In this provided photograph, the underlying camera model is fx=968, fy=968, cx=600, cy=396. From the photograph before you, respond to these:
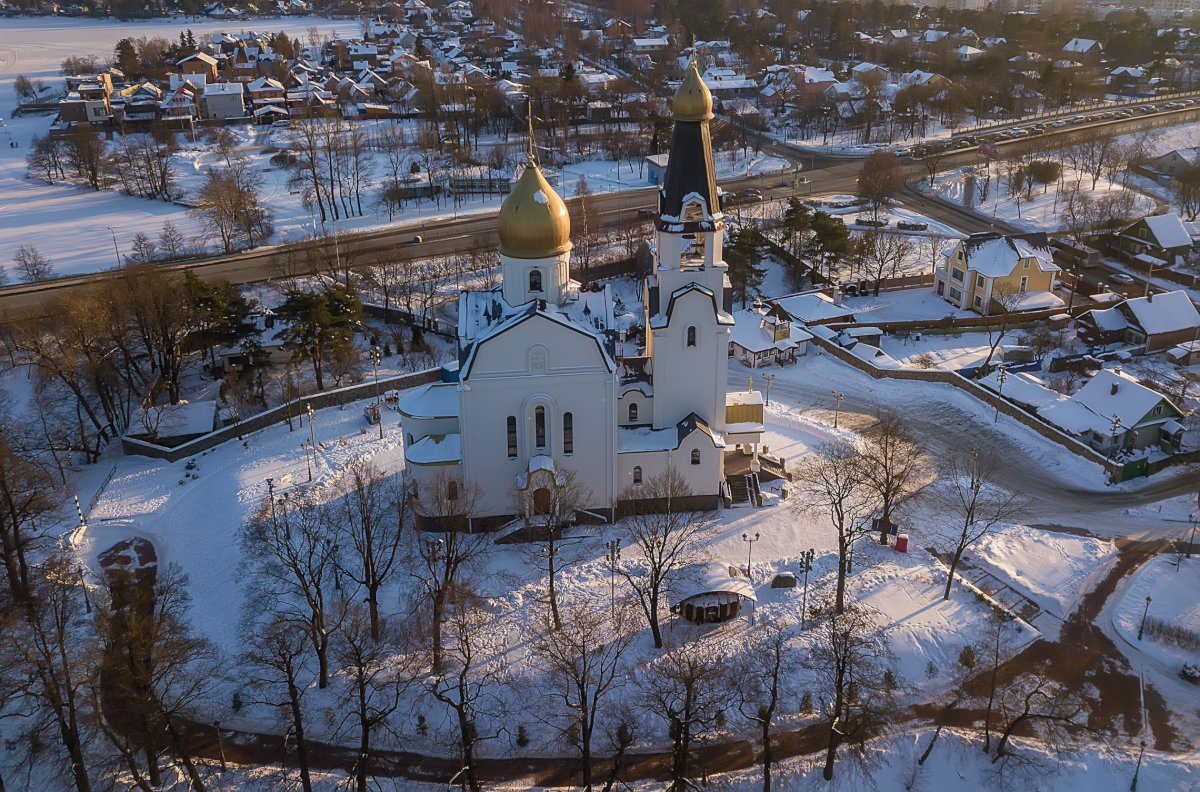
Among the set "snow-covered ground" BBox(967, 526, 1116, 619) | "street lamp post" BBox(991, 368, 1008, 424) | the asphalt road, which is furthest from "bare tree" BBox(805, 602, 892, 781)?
the asphalt road

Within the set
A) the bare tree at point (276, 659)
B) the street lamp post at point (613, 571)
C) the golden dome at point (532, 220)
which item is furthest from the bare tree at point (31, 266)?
the street lamp post at point (613, 571)

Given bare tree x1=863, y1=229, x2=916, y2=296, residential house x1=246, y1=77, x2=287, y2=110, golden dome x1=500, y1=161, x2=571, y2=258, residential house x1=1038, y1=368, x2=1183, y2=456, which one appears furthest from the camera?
residential house x1=246, y1=77, x2=287, y2=110

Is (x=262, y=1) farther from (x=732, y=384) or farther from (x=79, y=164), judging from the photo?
(x=732, y=384)

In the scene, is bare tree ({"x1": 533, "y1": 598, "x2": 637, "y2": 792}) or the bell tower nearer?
bare tree ({"x1": 533, "y1": 598, "x2": 637, "y2": 792})

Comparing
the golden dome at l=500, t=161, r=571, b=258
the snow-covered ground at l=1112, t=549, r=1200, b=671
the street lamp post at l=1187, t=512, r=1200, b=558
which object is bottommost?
the snow-covered ground at l=1112, t=549, r=1200, b=671

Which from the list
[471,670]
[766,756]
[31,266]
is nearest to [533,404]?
[471,670]

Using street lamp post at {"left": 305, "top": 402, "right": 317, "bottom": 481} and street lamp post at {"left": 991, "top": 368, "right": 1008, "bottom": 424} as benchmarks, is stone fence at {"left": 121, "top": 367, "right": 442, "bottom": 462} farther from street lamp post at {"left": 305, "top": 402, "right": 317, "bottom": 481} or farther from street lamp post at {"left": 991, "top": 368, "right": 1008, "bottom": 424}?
street lamp post at {"left": 991, "top": 368, "right": 1008, "bottom": 424}

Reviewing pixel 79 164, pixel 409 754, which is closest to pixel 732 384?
pixel 409 754

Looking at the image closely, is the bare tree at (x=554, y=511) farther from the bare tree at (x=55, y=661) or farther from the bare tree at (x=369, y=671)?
the bare tree at (x=55, y=661)
